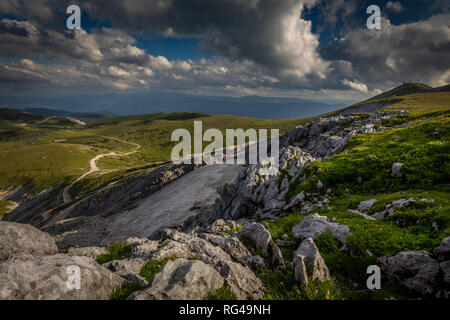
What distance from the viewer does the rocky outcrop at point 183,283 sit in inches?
273

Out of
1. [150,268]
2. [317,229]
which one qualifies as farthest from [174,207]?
[150,268]

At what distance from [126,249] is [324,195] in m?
17.1

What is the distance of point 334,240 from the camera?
449 inches

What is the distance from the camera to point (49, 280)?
22.4 ft

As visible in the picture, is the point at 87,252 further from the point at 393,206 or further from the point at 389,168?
the point at 389,168

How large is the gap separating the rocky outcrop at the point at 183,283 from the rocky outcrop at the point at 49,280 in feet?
5.32

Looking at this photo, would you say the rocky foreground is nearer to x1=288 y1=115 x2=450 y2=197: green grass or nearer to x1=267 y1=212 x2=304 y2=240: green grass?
x1=267 y1=212 x2=304 y2=240: green grass

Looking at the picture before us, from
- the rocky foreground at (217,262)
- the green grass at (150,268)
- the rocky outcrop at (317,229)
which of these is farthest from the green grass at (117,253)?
the rocky outcrop at (317,229)

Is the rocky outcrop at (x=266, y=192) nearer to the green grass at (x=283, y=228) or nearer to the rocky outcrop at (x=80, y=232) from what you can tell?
the green grass at (x=283, y=228)

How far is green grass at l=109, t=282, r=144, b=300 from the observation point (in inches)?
296

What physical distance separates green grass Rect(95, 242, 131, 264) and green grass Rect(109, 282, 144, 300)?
4958mm

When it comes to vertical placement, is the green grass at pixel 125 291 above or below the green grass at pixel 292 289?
above
